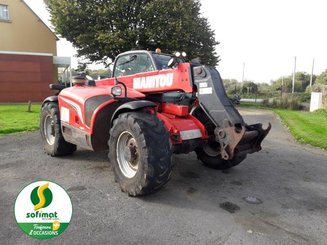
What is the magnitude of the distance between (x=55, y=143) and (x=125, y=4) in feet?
49.7

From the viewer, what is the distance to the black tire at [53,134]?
230 inches

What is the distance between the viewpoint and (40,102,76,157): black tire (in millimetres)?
5844

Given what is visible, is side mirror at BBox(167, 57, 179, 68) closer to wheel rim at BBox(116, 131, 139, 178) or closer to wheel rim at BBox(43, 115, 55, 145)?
wheel rim at BBox(116, 131, 139, 178)

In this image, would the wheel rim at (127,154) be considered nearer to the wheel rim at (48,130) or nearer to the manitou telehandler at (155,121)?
the manitou telehandler at (155,121)

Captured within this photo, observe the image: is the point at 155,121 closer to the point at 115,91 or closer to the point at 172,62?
the point at 115,91

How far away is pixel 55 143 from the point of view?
5.87 meters

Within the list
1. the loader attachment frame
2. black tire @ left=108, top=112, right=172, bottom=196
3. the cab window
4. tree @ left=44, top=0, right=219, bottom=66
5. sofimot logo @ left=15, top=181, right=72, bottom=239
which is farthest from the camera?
tree @ left=44, top=0, right=219, bottom=66

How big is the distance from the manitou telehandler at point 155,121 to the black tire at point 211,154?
0.02 meters

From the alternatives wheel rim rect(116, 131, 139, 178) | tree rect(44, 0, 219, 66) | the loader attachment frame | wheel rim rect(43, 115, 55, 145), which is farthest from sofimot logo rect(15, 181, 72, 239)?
tree rect(44, 0, 219, 66)

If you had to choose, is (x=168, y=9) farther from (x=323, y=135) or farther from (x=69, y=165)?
(x=69, y=165)

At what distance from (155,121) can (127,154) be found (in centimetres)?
73

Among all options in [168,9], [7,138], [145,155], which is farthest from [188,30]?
[145,155]

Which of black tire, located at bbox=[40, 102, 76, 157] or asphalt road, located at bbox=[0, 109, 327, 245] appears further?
black tire, located at bbox=[40, 102, 76, 157]

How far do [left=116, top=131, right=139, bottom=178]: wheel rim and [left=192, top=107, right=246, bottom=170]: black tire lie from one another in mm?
1189
